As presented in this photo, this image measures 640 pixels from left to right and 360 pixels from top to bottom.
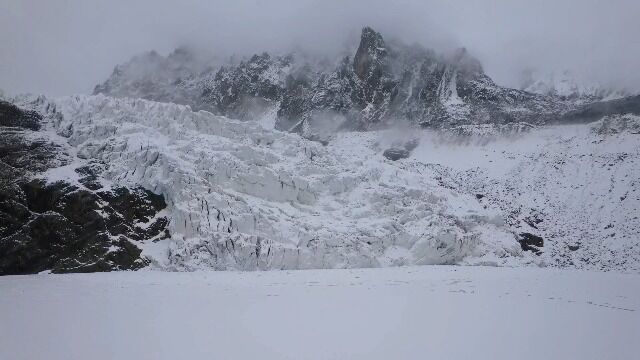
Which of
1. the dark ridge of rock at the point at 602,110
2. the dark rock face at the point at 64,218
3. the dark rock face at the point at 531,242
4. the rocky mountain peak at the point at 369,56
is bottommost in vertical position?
the dark rock face at the point at 531,242

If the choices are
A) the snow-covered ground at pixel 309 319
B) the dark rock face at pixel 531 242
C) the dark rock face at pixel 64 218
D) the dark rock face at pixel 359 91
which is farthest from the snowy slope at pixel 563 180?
the dark rock face at pixel 64 218

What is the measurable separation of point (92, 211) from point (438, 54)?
79129 millimetres

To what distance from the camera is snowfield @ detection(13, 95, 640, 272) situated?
29000mm

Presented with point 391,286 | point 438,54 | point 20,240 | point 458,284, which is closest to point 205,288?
point 391,286

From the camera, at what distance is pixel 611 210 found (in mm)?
45969

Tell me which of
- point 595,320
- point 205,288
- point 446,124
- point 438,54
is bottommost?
point 205,288

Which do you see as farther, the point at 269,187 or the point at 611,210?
the point at 611,210

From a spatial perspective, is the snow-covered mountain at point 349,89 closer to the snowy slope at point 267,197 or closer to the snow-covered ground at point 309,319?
the snowy slope at point 267,197

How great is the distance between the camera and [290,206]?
109ft

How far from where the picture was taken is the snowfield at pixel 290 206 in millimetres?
29000

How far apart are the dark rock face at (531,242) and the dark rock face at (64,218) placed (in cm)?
2791

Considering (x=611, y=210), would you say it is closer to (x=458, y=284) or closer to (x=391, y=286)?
(x=458, y=284)

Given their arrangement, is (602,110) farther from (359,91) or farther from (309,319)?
(309,319)

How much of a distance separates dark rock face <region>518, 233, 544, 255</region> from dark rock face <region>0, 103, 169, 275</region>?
27909 mm
